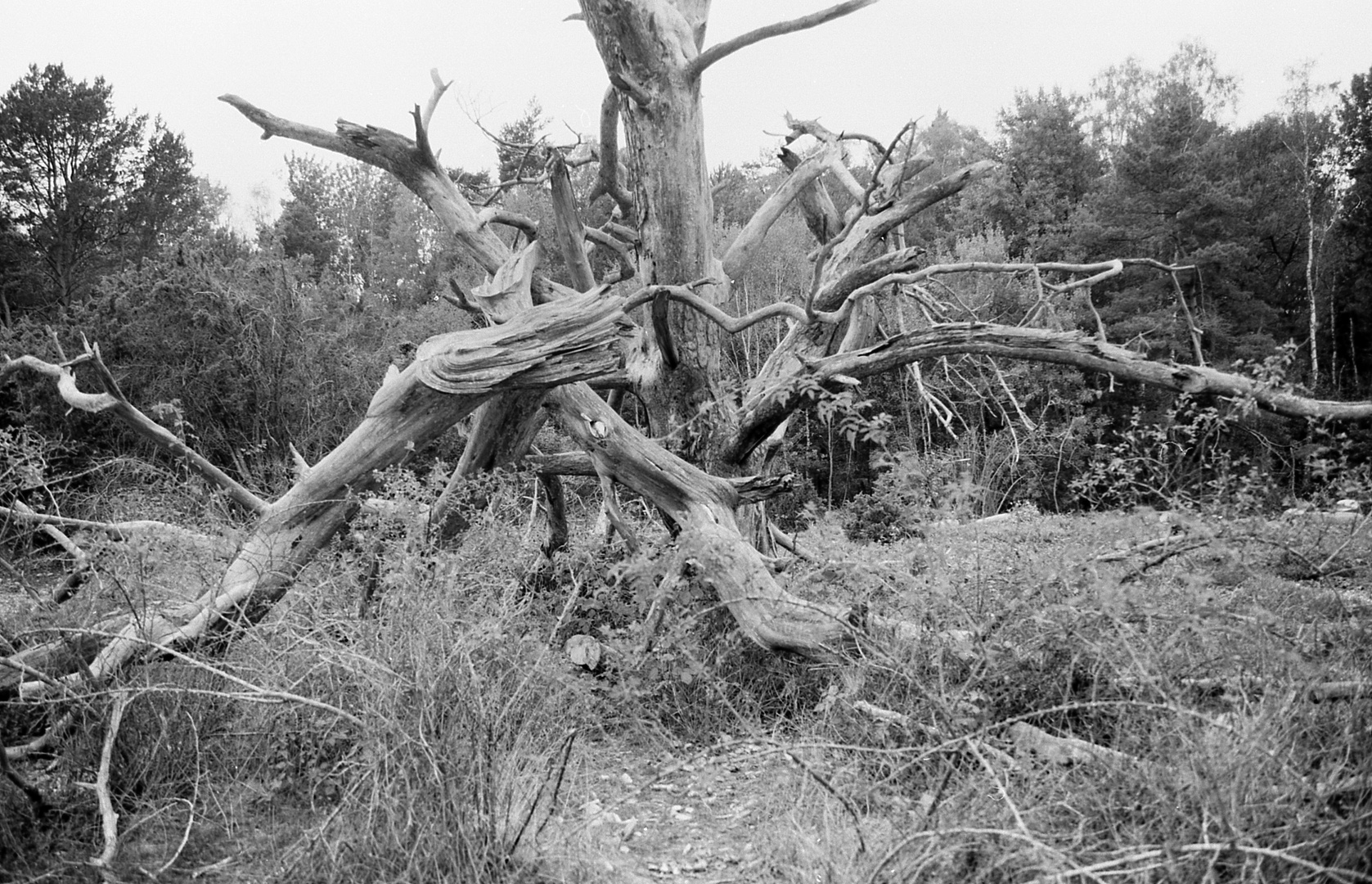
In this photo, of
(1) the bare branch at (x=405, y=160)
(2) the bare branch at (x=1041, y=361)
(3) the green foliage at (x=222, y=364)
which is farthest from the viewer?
(3) the green foliage at (x=222, y=364)

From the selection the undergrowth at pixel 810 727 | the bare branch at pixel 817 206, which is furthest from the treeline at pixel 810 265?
the undergrowth at pixel 810 727

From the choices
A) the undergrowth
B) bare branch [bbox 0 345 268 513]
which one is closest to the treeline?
bare branch [bbox 0 345 268 513]

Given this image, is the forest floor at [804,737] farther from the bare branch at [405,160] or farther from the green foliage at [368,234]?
the green foliage at [368,234]

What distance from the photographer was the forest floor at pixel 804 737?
8.37 feet

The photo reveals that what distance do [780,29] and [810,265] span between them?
10.1 meters

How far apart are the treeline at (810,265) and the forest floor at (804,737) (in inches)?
303

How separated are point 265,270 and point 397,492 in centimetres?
1099

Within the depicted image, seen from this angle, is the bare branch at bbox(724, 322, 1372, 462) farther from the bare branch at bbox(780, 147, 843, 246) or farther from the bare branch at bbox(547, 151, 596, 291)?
the bare branch at bbox(780, 147, 843, 246)

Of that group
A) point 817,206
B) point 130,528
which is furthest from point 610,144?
point 130,528

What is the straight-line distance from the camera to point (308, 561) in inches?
180

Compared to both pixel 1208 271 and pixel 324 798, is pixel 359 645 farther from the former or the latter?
pixel 1208 271

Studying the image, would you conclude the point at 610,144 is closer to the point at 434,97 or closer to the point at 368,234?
the point at 434,97

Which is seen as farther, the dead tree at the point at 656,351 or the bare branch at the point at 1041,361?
the dead tree at the point at 656,351

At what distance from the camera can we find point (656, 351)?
5.81 metres
